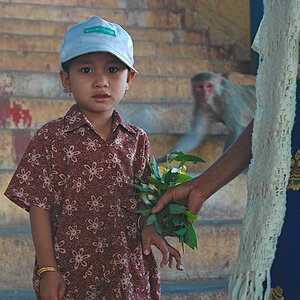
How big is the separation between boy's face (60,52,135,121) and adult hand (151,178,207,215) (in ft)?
1.19

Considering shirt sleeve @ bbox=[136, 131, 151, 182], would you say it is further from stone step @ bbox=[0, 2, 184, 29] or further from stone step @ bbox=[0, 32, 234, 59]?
stone step @ bbox=[0, 2, 184, 29]

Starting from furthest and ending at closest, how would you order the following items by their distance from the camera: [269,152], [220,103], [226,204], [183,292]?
[220,103] < [226,204] < [183,292] < [269,152]

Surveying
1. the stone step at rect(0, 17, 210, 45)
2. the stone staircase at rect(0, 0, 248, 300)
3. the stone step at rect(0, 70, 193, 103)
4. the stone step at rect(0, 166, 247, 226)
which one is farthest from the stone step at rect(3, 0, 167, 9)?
the stone step at rect(0, 166, 247, 226)

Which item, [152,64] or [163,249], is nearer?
[163,249]

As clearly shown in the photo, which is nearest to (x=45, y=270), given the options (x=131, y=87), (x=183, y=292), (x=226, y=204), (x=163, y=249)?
(x=163, y=249)

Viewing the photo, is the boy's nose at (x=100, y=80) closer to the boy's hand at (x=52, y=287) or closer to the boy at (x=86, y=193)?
the boy at (x=86, y=193)

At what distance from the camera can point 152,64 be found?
5594mm

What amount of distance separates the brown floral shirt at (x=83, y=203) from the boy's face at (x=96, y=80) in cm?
8

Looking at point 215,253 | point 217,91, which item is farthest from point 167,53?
point 215,253


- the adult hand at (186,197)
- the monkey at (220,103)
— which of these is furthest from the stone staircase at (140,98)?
the adult hand at (186,197)

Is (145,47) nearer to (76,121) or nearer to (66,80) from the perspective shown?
(66,80)

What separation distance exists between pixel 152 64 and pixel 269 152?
4.31 meters

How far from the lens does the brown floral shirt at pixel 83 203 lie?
1863mm

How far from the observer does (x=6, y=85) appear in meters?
4.70
